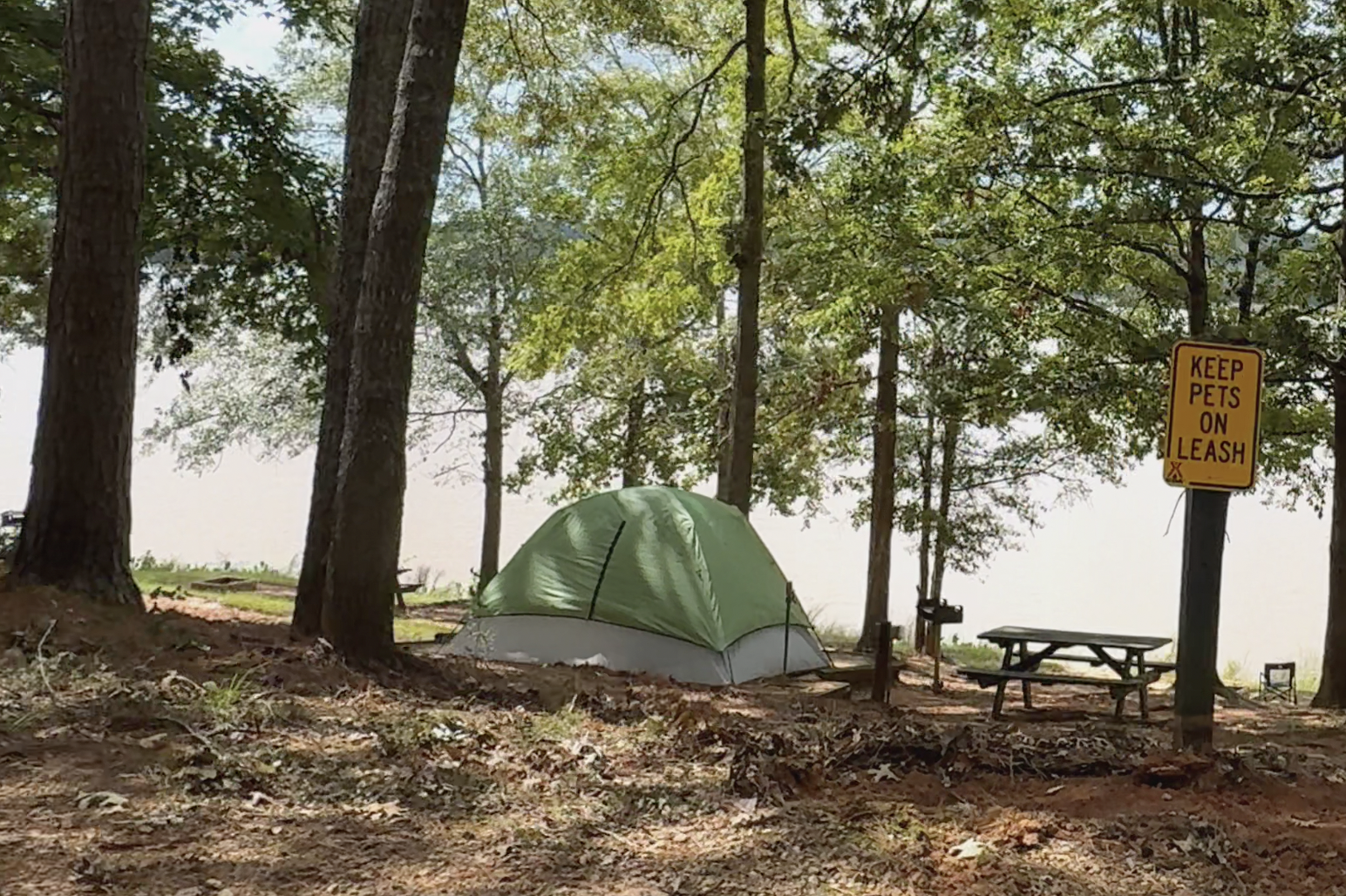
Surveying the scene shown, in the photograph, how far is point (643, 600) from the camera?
30.9 feet

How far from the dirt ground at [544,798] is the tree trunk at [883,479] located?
9.16 metres

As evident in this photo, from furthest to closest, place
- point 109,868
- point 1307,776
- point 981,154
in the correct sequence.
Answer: point 981,154, point 1307,776, point 109,868

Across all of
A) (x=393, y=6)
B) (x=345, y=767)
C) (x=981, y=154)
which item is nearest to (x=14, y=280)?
(x=393, y=6)

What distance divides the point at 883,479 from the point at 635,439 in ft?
18.1

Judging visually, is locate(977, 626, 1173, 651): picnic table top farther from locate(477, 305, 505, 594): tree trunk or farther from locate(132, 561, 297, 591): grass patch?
locate(477, 305, 505, 594): tree trunk

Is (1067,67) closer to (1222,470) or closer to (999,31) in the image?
(999,31)

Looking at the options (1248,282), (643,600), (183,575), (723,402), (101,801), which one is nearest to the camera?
(101,801)

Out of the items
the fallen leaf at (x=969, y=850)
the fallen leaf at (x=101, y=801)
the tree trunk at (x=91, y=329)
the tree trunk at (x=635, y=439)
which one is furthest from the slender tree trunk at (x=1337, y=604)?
the tree trunk at (x=635, y=439)

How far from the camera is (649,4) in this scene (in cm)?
1388

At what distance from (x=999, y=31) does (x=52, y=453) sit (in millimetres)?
8856

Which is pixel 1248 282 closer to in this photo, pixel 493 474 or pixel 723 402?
pixel 723 402

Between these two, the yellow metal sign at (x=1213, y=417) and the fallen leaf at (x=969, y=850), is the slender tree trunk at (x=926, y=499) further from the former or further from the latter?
the fallen leaf at (x=969, y=850)

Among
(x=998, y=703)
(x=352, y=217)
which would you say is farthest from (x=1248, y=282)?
(x=352, y=217)

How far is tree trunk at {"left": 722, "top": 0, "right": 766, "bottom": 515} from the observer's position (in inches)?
480
